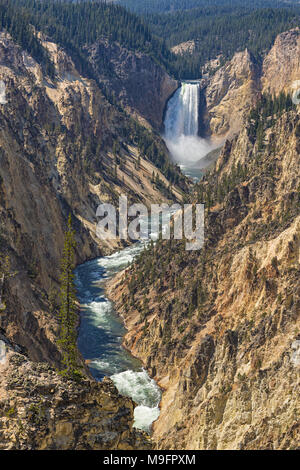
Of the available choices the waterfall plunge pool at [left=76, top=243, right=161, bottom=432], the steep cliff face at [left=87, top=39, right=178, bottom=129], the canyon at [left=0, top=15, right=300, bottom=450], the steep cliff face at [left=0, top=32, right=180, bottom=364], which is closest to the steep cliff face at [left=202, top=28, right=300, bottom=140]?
the steep cliff face at [left=87, top=39, right=178, bottom=129]

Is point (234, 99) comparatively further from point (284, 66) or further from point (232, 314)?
point (232, 314)

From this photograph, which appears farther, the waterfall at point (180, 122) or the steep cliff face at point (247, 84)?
the waterfall at point (180, 122)

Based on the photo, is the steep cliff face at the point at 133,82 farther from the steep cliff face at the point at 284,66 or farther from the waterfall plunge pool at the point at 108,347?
the waterfall plunge pool at the point at 108,347

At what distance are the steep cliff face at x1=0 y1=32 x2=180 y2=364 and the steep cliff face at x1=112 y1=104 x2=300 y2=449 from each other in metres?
10.2

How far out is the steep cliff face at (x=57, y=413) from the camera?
26422 mm

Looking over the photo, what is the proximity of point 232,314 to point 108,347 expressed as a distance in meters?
16.4

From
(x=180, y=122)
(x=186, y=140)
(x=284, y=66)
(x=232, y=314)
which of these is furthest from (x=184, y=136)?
(x=232, y=314)

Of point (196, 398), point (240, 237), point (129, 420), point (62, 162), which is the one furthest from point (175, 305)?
point (62, 162)

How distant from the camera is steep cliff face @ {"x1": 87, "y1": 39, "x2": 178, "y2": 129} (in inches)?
7515

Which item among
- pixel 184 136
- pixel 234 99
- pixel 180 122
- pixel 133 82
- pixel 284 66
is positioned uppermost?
pixel 284 66

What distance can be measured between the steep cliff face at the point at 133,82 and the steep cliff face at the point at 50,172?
793 inches

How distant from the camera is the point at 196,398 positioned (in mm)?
42094

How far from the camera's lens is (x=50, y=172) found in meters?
105

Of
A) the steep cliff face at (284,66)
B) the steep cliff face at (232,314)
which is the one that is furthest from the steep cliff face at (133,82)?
the steep cliff face at (232,314)
